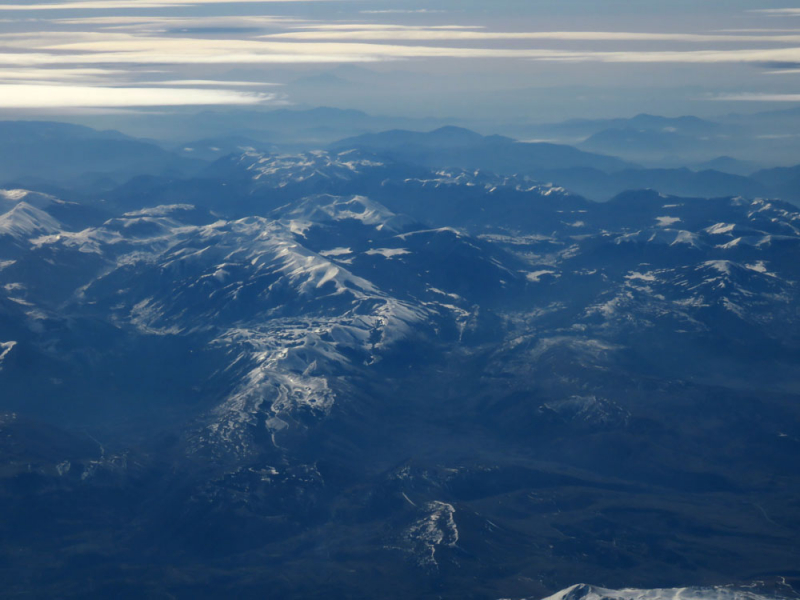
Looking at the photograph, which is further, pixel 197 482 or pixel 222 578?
pixel 197 482

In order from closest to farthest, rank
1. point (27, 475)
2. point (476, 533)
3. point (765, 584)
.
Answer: point (765, 584), point (476, 533), point (27, 475)

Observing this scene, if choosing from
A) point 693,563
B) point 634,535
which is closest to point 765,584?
point 693,563

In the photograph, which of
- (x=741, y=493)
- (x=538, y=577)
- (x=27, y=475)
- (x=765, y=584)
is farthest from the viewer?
(x=741, y=493)

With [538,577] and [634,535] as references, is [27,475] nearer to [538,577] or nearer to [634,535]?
[538,577]

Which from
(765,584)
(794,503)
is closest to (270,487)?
(765,584)

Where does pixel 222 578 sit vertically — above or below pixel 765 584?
below

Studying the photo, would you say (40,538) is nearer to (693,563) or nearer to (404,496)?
(404,496)

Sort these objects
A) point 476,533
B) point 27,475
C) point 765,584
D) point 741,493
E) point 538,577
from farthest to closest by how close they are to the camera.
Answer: point 741,493
point 27,475
point 476,533
point 538,577
point 765,584

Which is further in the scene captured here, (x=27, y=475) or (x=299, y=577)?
(x=27, y=475)

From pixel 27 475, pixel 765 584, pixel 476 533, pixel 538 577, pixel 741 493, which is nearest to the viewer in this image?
pixel 765 584
